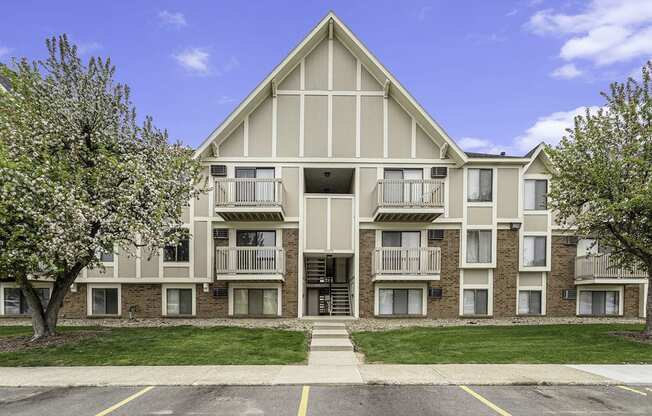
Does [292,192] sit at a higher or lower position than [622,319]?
higher

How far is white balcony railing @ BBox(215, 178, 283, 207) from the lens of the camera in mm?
17188

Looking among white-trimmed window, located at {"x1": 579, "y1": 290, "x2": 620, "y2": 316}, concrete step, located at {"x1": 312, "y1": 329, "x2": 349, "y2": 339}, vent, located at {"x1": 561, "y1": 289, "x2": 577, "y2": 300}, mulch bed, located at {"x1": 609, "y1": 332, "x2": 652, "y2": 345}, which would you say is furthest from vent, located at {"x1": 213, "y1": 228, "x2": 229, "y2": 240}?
white-trimmed window, located at {"x1": 579, "y1": 290, "x2": 620, "y2": 316}

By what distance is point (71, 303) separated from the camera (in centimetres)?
1886

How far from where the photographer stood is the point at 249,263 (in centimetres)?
1739

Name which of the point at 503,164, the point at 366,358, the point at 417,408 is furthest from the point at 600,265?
the point at 417,408

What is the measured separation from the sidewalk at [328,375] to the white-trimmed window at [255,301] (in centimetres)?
892

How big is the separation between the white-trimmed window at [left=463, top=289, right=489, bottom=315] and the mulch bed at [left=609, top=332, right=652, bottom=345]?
536 centimetres

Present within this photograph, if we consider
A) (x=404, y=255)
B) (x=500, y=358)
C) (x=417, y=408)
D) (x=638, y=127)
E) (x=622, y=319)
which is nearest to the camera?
(x=417, y=408)

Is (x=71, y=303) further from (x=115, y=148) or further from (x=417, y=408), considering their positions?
(x=417, y=408)

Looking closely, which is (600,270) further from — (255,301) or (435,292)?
(255,301)

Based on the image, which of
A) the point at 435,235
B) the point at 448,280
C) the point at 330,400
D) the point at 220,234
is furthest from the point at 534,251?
the point at 330,400

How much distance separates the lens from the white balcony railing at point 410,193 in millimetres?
17453

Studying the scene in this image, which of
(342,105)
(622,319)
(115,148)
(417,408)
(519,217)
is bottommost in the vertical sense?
(622,319)

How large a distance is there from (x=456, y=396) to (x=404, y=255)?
34.4 ft
